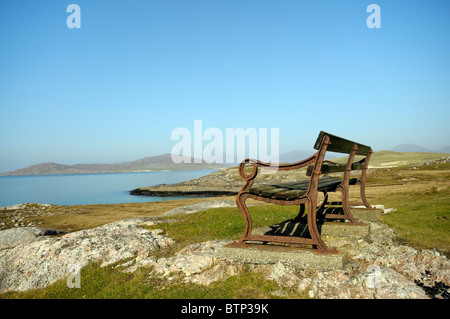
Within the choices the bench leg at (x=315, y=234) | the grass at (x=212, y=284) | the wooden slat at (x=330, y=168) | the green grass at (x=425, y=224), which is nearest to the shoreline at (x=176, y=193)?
the green grass at (x=425, y=224)

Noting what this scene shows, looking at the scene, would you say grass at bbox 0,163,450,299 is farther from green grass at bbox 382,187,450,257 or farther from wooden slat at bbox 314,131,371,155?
wooden slat at bbox 314,131,371,155

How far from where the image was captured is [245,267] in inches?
181

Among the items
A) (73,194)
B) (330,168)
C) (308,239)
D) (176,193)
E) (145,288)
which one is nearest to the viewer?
(145,288)

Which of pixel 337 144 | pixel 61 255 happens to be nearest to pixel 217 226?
pixel 61 255

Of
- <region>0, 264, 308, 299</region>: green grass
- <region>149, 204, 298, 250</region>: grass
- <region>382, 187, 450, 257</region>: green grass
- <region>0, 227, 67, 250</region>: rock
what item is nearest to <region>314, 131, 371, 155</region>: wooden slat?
<region>0, 264, 308, 299</region>: green grass

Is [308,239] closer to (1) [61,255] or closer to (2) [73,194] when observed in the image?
(1) [61,255]

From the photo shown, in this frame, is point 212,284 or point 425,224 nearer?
point 212,284

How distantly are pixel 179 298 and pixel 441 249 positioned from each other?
522 cm

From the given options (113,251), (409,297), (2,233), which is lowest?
(2,233)

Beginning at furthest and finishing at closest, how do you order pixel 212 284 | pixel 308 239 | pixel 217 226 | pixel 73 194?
1. pixel 73 194
2. pixel 217 226
3. pixel 308 239
4. pixel 212 284

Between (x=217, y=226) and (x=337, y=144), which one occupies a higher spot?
(x=337, y=144)

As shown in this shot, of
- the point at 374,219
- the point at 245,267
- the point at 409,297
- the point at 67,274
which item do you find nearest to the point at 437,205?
the point at 374,219

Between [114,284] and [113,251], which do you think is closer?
[114,284]
